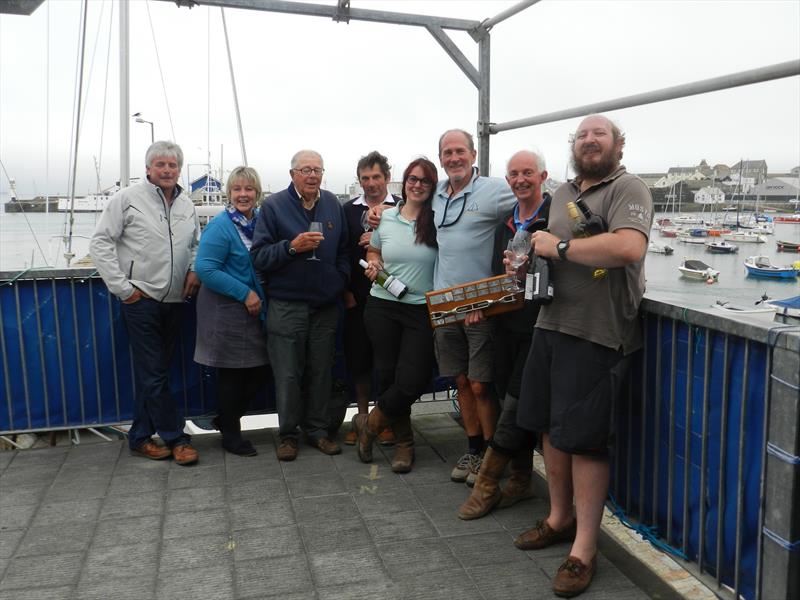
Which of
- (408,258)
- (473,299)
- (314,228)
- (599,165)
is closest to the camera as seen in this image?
(599,165)

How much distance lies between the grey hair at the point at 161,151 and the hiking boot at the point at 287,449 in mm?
1960

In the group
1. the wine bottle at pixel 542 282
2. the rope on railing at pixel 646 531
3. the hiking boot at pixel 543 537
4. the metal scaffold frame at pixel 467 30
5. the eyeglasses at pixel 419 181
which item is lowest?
the hiking boot at pixel 543 537

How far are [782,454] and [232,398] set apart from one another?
3332 mm

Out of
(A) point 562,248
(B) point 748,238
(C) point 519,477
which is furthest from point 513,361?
Result: (B) point 748,238

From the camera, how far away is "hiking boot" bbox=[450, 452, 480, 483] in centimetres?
412

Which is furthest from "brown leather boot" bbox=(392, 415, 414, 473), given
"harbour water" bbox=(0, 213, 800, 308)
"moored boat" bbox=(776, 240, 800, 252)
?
"moored boat" bbox=(776, 240, 800, 252)

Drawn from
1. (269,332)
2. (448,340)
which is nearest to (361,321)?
(269,332)

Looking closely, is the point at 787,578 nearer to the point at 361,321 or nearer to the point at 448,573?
the point at 448,573

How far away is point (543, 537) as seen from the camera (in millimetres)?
3273

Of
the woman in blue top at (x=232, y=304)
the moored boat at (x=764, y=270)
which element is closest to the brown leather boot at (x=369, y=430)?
the woman in blue top at (x=232, y=304)

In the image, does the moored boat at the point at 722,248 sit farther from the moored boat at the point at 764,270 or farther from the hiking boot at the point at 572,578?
the hiking boot at the point at 572,578

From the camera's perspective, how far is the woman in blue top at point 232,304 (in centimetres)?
435

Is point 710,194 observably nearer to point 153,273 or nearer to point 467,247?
point 467,247

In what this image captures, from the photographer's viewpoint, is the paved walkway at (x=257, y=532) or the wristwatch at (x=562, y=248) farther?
the paved walkway at (x=257, y=532)
